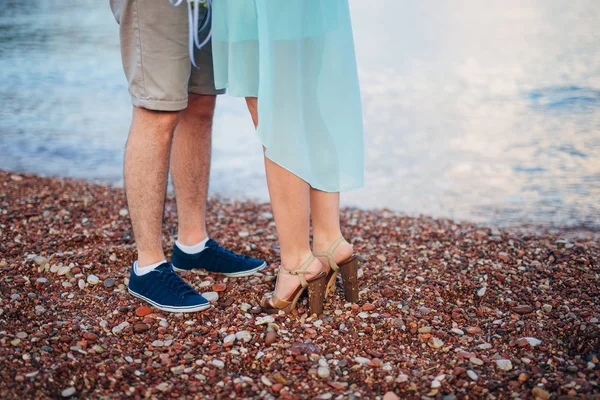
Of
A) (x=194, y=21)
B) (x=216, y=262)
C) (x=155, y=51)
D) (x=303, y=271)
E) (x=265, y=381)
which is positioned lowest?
(x=265, y=381)

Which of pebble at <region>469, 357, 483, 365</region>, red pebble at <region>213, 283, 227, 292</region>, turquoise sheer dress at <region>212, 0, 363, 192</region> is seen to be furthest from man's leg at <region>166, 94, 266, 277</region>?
pebble at <region>469, 357, 483, 365</region>

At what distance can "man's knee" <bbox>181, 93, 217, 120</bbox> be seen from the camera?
2992 millimetres

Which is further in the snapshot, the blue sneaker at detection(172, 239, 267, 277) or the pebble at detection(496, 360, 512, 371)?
the blue sneaker at detection(172, 239, 267, 277)

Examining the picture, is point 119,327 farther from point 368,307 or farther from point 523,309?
point 523,309

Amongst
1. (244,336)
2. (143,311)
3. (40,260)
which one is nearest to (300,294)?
(244,336)

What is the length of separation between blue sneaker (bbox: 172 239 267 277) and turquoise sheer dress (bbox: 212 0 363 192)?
815mm

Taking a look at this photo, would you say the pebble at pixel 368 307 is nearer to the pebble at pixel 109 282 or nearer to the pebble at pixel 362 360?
the pebble at pixel 362 360

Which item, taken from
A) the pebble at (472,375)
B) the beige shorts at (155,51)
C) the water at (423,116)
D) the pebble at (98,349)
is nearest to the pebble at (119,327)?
the pebble at (98,349)

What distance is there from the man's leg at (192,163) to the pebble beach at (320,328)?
29 centimetres

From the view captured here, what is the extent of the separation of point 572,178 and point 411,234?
2885mm

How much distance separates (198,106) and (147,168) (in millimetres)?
500

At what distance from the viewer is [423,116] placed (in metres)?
8.24

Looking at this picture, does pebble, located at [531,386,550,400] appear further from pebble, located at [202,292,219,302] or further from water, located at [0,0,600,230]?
water, located at [0,0,600,230]

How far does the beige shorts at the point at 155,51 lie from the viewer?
8.18ft
